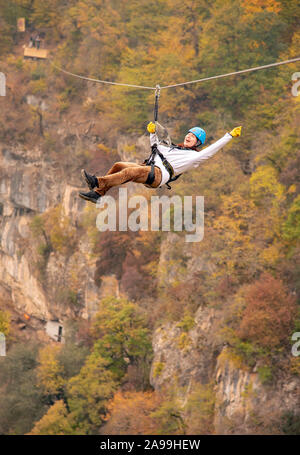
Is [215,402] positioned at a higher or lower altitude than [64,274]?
lower

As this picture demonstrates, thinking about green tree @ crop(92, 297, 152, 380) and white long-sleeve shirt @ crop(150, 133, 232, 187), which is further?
green tree @ crop(92, 297, 152, 380)

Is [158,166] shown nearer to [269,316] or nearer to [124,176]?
[124,176]

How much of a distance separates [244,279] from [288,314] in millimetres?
3285

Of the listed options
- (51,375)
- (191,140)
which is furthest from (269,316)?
(51,375)

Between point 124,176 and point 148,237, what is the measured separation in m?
23.9

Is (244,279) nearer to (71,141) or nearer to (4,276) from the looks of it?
(71,141)

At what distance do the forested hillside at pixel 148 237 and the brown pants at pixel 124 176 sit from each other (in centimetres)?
1399

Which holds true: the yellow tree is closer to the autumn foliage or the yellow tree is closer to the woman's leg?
the autumn foliage

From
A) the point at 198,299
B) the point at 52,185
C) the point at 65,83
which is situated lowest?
the point at 198,299

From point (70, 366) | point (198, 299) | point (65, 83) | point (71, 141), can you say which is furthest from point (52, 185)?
point (198, 299)

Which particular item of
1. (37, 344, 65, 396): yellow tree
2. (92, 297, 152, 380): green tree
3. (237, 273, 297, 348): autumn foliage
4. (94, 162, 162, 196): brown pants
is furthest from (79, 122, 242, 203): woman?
(37, 344, 65, 396): yellow tree

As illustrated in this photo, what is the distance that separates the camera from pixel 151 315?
3484 cm

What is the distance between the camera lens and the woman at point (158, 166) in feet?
40.8

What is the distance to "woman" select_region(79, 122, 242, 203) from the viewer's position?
1243 centimetres
